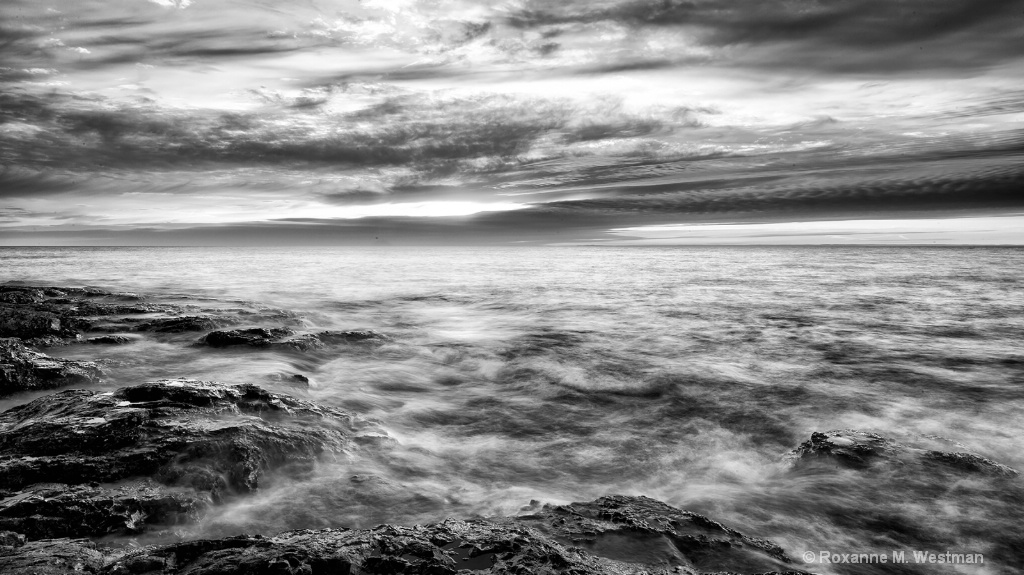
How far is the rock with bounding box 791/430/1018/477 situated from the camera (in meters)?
5.69

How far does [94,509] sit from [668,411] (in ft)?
22.6

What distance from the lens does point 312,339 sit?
38.2ft

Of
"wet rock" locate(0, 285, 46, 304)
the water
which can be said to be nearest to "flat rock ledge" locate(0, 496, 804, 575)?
the water

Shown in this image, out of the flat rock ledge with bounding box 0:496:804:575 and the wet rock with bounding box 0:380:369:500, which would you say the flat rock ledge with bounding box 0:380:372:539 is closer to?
the wet rock with bounding box 0:380:369:500

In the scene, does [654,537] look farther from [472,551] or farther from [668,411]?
[668,411]

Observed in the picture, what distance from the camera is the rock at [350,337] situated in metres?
12.2

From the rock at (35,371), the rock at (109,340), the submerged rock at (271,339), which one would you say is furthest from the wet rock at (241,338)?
the rock at (35,371)

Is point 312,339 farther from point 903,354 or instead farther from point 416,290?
point 416,290

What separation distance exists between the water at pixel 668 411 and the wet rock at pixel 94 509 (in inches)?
12.2

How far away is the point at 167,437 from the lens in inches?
201

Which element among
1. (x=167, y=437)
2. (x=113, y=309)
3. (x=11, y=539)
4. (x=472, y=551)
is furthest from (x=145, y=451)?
(x=113, y=309)

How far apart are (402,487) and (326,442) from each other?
1209 mm

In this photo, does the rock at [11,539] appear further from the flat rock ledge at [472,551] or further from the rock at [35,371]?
the rock at [35,371]

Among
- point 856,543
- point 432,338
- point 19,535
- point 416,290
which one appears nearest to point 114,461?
point 19,535
